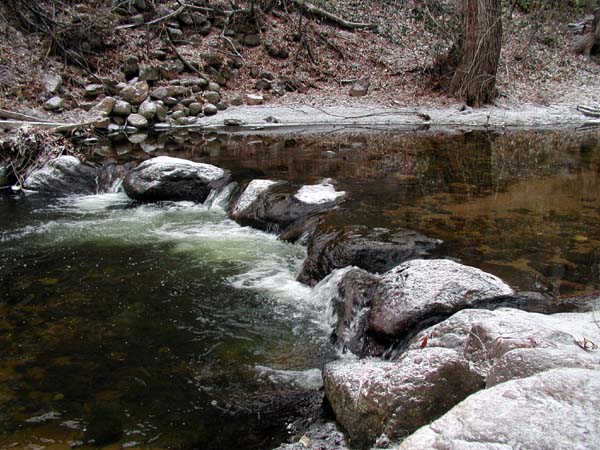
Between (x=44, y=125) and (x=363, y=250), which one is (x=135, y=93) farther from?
(x=363, y=250)

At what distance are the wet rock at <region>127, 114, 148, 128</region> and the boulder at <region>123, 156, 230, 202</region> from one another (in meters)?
5.36

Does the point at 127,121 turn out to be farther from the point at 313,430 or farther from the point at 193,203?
the point at 313,430

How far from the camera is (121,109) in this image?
43.6 ft

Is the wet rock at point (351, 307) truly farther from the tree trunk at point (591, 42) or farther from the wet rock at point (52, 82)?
the tree trunk at point (591, 42)

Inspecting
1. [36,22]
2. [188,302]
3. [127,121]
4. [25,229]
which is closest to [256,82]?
[127,121]

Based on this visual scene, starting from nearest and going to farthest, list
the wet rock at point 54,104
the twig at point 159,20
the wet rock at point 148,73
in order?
the wet rock at point 54,104 < the wet rock at point 148,73 < the twig at point 159,20

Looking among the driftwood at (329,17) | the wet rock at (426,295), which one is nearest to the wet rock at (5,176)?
the wet rock at (426,295)

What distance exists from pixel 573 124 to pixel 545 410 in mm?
12980

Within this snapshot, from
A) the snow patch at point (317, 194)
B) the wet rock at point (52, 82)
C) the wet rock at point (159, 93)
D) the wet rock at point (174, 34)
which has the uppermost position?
Answer: the wet rock at point (174, 34)

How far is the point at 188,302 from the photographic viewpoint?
15.5ft

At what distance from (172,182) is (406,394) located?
6047 mm

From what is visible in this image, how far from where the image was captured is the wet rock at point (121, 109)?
13.3m

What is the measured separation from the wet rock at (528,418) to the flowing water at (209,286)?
3.99ft

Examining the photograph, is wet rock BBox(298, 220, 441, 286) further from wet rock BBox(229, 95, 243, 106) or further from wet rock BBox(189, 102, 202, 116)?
wet rock BBox(229, 95, 243, 106)
